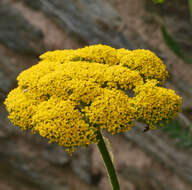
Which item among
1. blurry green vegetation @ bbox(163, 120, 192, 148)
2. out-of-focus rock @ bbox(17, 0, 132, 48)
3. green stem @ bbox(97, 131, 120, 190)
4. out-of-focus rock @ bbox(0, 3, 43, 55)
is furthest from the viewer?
out-of-focus rock @ bbox(0, 3, 43, 55)

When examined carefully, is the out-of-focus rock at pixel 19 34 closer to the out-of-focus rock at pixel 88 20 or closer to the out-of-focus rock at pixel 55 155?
the out-of-focus rock at pixel 88 20

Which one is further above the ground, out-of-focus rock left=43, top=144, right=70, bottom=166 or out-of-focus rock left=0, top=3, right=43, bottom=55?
out-of-focus rock left=0, top=3, right=43, bottom=55

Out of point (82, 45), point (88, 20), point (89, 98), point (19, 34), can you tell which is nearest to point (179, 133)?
point (82, 45)

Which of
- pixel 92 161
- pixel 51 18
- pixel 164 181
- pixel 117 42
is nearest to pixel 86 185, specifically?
pixel 92 161

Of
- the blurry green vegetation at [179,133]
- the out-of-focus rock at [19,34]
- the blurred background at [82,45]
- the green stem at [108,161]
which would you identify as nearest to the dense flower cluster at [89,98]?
the green stem at [108,161]

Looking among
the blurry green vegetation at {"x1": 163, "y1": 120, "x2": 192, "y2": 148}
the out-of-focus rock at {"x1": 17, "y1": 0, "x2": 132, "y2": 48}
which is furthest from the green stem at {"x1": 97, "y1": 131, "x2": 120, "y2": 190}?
the out-of-focus rock at {"x1": 17, "y1": 0, "x2": 132, "y2": 48}

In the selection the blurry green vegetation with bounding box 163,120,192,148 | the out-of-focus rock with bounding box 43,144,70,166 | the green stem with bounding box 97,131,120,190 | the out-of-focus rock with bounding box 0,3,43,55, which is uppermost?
the out-of-focus rock with bounding box 0,3,43,55

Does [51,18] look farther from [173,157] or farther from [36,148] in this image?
[173,157]

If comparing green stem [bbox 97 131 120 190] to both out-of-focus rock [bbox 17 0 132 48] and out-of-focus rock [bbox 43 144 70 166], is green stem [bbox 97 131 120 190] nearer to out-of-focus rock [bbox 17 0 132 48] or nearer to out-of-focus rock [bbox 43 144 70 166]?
out-of-focus rock [bbox 17 0 132 48]
